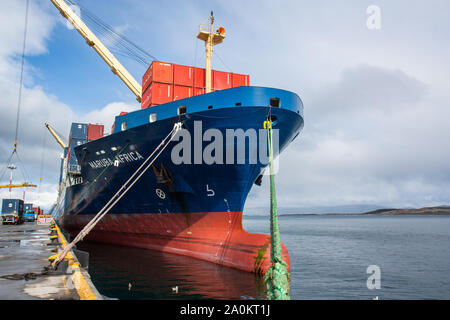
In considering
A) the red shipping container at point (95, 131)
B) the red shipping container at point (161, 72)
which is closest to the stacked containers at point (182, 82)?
the red shipping container at point (161, 72)

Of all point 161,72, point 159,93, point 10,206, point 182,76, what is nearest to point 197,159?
point 159,93

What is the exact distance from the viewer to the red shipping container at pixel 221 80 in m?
16.8

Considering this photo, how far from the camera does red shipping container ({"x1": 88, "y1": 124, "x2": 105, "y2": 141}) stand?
27297 millimetres

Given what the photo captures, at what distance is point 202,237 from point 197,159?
3.69 metres

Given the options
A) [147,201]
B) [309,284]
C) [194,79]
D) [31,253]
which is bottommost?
[309,284]

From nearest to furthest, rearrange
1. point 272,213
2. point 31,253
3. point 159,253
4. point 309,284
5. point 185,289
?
point 272,213 < point 185,289 < point 31,253 < point 309,284 < point 159,253

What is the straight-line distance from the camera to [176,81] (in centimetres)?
1631

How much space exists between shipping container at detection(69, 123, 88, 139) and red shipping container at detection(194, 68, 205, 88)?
15.3 meters

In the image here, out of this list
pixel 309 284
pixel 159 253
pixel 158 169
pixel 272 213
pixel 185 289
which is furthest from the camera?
pixel 159 253

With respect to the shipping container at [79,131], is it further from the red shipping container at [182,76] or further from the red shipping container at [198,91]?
the red shipping container at [198,91]
